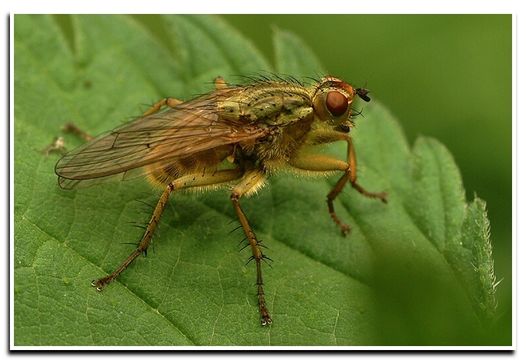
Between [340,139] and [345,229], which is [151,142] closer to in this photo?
[340,139]

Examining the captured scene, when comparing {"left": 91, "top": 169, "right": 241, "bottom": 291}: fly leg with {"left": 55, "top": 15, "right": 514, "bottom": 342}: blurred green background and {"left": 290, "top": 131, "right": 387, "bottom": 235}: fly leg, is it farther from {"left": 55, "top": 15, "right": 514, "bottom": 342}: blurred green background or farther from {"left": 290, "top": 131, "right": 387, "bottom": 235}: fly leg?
{"left": 55, "top": 15, "right": 514, "bottom": 342}: blurred green background

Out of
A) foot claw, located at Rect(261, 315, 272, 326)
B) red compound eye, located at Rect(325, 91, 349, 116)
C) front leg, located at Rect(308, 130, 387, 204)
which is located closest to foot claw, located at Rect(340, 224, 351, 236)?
front leg, located at Rect(308, 130, 387, 204)

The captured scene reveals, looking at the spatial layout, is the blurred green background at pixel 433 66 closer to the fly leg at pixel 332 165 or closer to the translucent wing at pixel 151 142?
the fly leg at pixel 332 165

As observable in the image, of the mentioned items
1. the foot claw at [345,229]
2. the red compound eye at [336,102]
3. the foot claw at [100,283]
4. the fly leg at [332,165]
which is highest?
the red compound eye at [336,102]

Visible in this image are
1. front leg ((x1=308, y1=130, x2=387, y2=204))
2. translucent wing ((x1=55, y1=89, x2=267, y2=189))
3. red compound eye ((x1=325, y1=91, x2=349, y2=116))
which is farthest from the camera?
front leg ((x1=308, y1=130, x2=387, y2=204))

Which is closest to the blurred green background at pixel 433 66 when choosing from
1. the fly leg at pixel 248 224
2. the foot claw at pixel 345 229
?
the foot claw at pixel 345 229

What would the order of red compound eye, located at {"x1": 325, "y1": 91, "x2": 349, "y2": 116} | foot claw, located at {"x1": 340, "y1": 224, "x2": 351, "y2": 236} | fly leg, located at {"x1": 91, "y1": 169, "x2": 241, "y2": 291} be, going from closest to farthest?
fly leg, located at {"x1": 91, "y1": 169, "x2": 241, "y2": 291} → red compound eye, located at {"x1": 325, "y1": 91, "x2": 349, "y2": 116} → foot claw, located at {"x1": 340, "y1": 224, "x2": 351, "y2": 236}

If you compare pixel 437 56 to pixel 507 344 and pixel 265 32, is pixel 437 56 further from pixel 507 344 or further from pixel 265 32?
pixel 507 344
